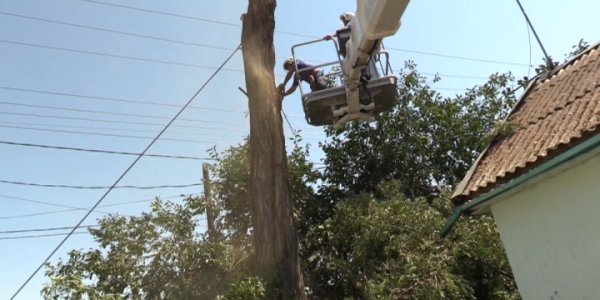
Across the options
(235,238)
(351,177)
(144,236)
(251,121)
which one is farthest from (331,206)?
(144,236)

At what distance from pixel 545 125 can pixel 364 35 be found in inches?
138

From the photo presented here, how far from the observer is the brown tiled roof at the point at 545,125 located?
18.5 feet

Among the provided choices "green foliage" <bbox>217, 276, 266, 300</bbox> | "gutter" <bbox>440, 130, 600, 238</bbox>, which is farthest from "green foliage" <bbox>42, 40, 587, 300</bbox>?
"gutter" <bbox>440, 130, 600, 238</bbox>

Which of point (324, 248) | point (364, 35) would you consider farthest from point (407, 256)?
point (364, 35)

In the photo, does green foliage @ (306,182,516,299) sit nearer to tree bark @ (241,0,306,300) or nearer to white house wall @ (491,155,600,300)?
tree bark @ (241,0,306,300)

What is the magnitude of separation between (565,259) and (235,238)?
5.45m

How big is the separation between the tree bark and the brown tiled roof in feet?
8.44

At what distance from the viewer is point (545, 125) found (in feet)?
22.2

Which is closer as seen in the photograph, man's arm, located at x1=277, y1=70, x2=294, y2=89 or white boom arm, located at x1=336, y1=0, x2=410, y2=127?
white boom arm, located at x1=336, y1=0, x2=410, y2=127

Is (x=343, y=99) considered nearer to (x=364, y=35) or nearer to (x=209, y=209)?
(x=364, y=35)

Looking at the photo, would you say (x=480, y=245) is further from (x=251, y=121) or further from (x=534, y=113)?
(x=251, y=121)

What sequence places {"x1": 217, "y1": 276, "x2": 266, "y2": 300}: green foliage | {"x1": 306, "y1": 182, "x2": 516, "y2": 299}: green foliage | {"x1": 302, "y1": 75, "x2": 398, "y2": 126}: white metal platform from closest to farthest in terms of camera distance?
{"x1": 302, "y1": 75, "x2": 398, "y2": 126}: white metal platform, {"x1": 217, "y1": 276, "x2": 266, "y2": 300}: green foliage, {"x1": 306, "y1": 182, "x2": 516, "y2": 299}: green foliage

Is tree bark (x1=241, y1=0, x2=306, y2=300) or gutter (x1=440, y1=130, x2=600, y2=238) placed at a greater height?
tree bark (x1=241, y1=0, x2=306, y2=300)

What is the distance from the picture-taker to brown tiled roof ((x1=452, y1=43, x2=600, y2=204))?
5.64 m
